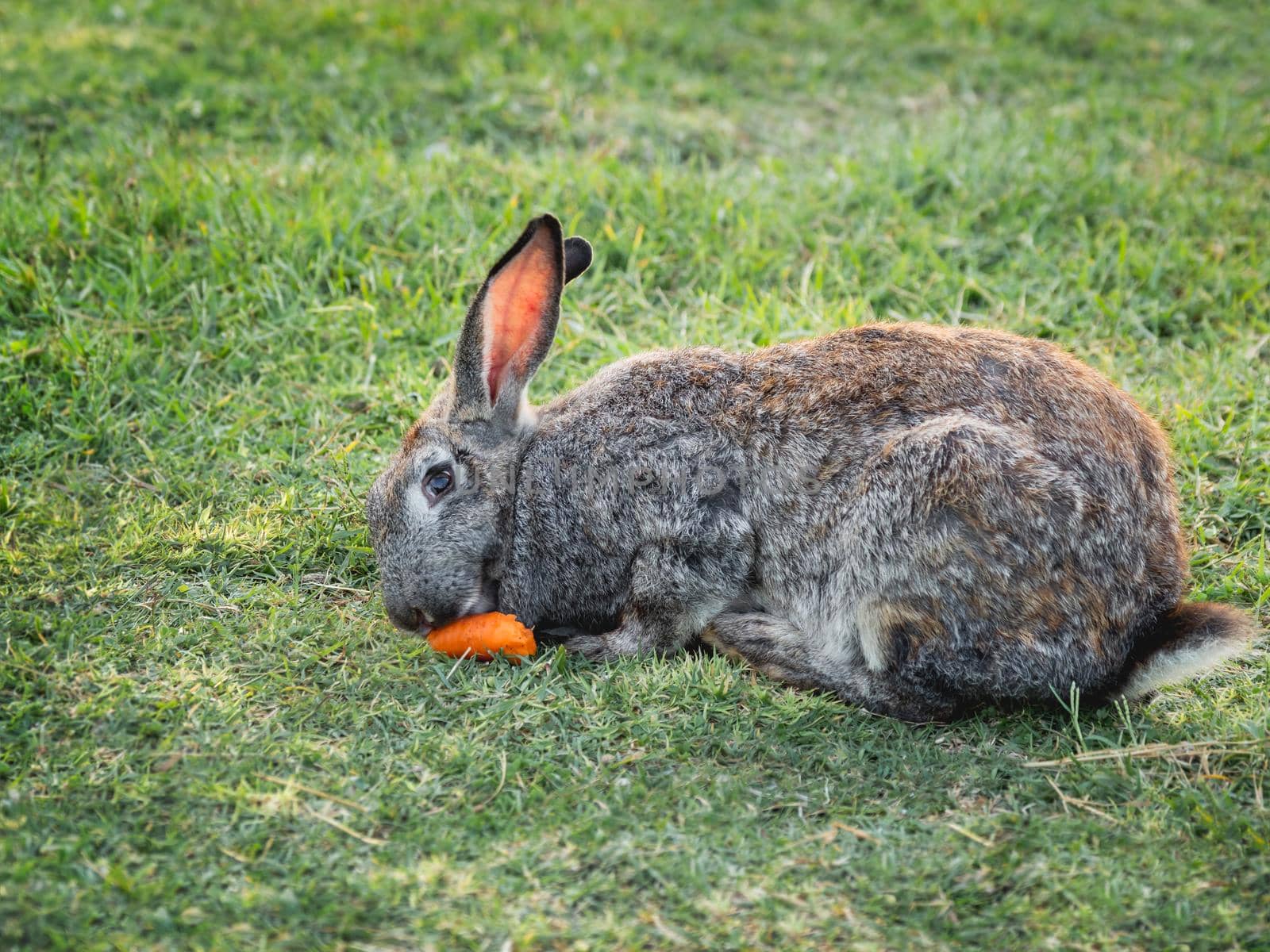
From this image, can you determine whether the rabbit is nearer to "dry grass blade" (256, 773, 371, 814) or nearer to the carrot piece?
the carrot piece

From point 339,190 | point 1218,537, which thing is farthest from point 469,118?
point 1218,537

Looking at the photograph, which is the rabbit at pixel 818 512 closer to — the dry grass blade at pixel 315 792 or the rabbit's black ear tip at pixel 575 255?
the rabbit's black ear tip at pixel 575 255

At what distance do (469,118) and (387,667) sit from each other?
431cm

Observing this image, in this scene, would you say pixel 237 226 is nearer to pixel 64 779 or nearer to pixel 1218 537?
pixel 64 779

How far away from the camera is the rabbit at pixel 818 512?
3922 millimetres

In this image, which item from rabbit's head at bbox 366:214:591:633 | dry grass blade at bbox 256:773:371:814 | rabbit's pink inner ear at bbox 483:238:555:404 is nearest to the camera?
dry grass blade at bbox 256:773:371:814

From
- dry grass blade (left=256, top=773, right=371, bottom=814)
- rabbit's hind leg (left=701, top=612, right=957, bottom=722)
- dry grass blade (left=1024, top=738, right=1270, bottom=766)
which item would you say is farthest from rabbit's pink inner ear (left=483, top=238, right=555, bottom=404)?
dry grass blade (left=1024, top=738, right=1270, bottom=766)

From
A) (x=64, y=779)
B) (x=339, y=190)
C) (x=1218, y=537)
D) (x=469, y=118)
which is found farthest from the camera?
(x=469, y=118)

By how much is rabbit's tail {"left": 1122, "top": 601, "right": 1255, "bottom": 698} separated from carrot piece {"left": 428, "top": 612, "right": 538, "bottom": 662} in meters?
1.98

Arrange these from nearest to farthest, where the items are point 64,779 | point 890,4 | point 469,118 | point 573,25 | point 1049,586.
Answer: point 64,779 → point 1049,586 → point 469,118 → point 573,25 → point 890,4

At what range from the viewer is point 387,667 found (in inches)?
163

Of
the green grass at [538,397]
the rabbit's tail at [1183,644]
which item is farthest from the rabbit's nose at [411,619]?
the rabbit's tail at [1183,644]

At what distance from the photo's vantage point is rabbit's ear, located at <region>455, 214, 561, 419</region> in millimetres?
4461

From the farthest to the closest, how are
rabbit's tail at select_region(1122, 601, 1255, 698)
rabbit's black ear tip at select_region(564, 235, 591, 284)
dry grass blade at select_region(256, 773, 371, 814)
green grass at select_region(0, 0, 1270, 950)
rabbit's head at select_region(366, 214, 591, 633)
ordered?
rabbit's black ear tip at select_region(564, 235, 591, 284)
rabbit's head at select_region(366, 214, 591, 633)
rabbit's tail at select_region(1122, 601, 1255, 698)
dry grass blade at select_region(256, 773, 371, 814)
green grass at select_region(0, 0, 1270, 950)
